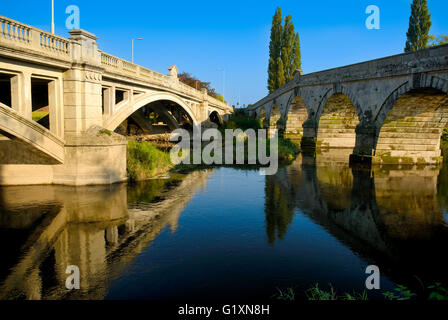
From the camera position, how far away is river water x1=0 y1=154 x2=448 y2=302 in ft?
22.0

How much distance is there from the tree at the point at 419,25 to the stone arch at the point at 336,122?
49.5ft

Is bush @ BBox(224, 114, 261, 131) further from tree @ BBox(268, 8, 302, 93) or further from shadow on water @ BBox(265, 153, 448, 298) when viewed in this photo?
shadow on water @ BBox(265, 153, 448, 298)

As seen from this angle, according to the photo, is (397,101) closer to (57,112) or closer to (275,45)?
(57,112)

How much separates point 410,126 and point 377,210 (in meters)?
10.6

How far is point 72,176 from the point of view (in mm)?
14172

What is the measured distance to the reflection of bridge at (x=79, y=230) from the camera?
6633 millimetres

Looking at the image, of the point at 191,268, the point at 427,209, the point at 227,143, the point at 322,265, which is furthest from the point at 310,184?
the point at 227,143

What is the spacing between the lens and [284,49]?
55.5m

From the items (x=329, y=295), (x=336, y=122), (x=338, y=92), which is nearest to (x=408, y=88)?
(x=338, y=92)

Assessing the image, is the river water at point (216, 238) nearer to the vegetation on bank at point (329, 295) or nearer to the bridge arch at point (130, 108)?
the vegetation on bank at point (329, 295)

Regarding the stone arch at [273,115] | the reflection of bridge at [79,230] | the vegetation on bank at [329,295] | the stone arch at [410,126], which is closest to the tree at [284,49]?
the stone arch at [273,115]

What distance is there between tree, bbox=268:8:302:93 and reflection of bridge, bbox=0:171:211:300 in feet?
149

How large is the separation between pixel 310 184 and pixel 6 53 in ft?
45.4
